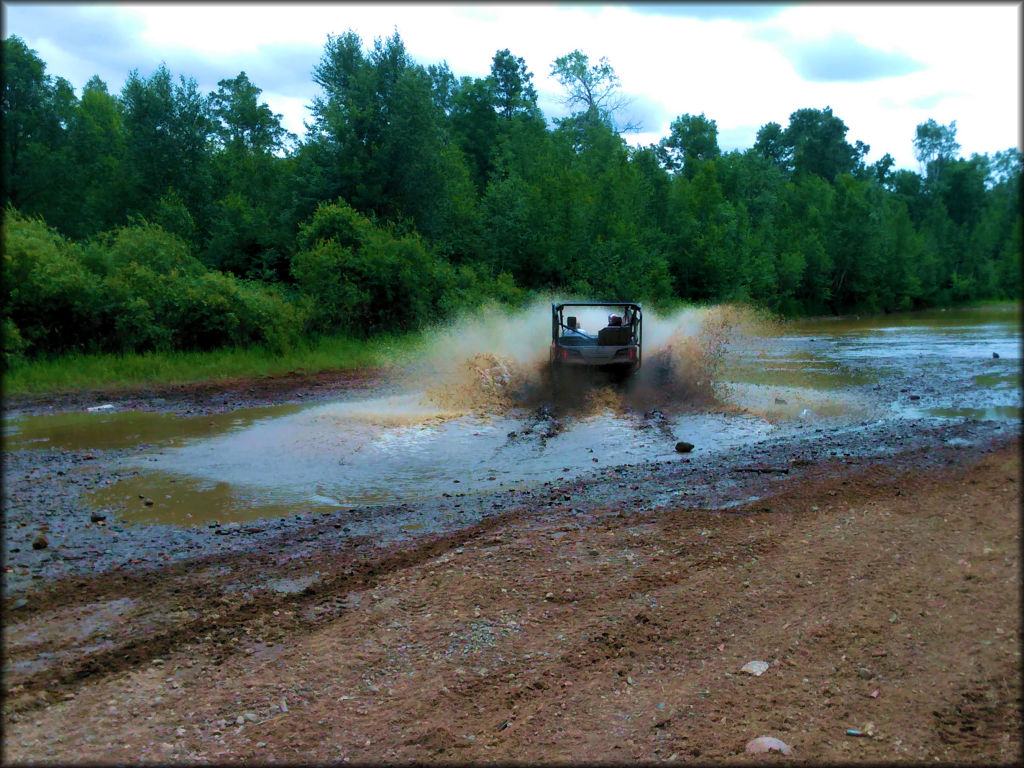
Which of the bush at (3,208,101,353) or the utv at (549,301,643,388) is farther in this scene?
the bush at (3,208,101,353)

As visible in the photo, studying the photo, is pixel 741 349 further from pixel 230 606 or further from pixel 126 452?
pixel 230 606

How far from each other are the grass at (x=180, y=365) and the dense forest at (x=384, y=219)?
0.83 m

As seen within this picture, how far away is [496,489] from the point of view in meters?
8.91

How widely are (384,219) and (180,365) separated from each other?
48.8 feet

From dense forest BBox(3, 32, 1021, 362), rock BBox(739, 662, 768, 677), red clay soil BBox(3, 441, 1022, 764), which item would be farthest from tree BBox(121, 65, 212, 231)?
rock BBox(739, 662, 768, 677)

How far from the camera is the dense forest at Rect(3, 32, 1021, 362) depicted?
21.6 metres

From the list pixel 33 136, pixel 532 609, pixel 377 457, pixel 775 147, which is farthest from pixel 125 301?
pixel 775 147

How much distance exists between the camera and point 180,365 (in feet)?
65.0

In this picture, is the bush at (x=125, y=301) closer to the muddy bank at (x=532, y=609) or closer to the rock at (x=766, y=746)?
the muddy bank at (x=532, y=609)

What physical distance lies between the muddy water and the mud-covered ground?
40.6 inches

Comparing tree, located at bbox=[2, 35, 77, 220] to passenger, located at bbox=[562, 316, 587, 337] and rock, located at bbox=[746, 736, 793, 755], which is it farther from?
rock, located at bbox=[746, 736, 793, 755]

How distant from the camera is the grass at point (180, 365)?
17.8 meters

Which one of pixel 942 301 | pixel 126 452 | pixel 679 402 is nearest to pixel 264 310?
pixel 126 452

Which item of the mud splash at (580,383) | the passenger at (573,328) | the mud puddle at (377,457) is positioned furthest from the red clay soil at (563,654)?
the passenger at (573,328)
